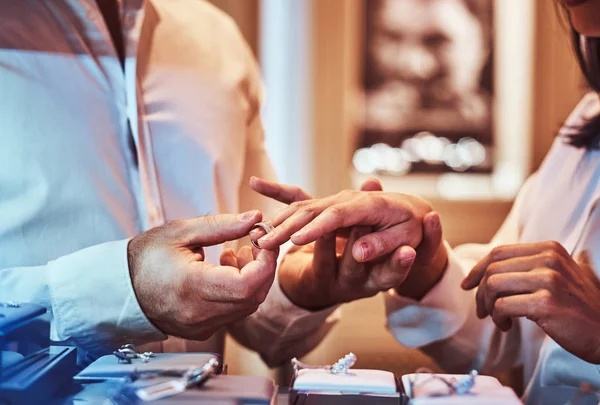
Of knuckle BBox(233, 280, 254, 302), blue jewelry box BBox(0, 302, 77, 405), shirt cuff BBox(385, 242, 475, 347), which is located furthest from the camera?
shirt cuff BBox(385, 242, 475, 347)

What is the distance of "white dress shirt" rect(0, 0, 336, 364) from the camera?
3.25 feet

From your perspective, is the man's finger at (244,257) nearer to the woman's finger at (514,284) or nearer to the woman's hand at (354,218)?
the woman's hand at (354,218)

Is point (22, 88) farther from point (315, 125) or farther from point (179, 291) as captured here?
point (315, 125)

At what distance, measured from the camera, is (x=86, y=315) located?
0.98m

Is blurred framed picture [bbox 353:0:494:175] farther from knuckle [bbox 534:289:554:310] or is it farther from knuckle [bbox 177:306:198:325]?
knuckle [bbox 177:306:198:325]

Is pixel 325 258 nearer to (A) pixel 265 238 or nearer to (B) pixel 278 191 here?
(B) pixel 278 191

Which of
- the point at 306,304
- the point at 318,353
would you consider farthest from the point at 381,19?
the point at 306,304

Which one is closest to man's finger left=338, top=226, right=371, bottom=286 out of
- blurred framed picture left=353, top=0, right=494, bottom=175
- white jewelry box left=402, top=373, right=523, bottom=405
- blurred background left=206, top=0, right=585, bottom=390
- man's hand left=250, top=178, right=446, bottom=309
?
man's hand left=250, top=178, right=446, bottom=309

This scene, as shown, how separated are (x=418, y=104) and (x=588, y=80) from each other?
2152mm

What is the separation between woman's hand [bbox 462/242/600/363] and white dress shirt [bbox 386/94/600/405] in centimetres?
12

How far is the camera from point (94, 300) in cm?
98

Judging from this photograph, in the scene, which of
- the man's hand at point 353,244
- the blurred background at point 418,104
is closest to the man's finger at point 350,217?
the man's hand at point 353,244

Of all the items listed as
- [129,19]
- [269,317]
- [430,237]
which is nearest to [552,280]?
[430,237]

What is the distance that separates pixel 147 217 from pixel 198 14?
52 cm
